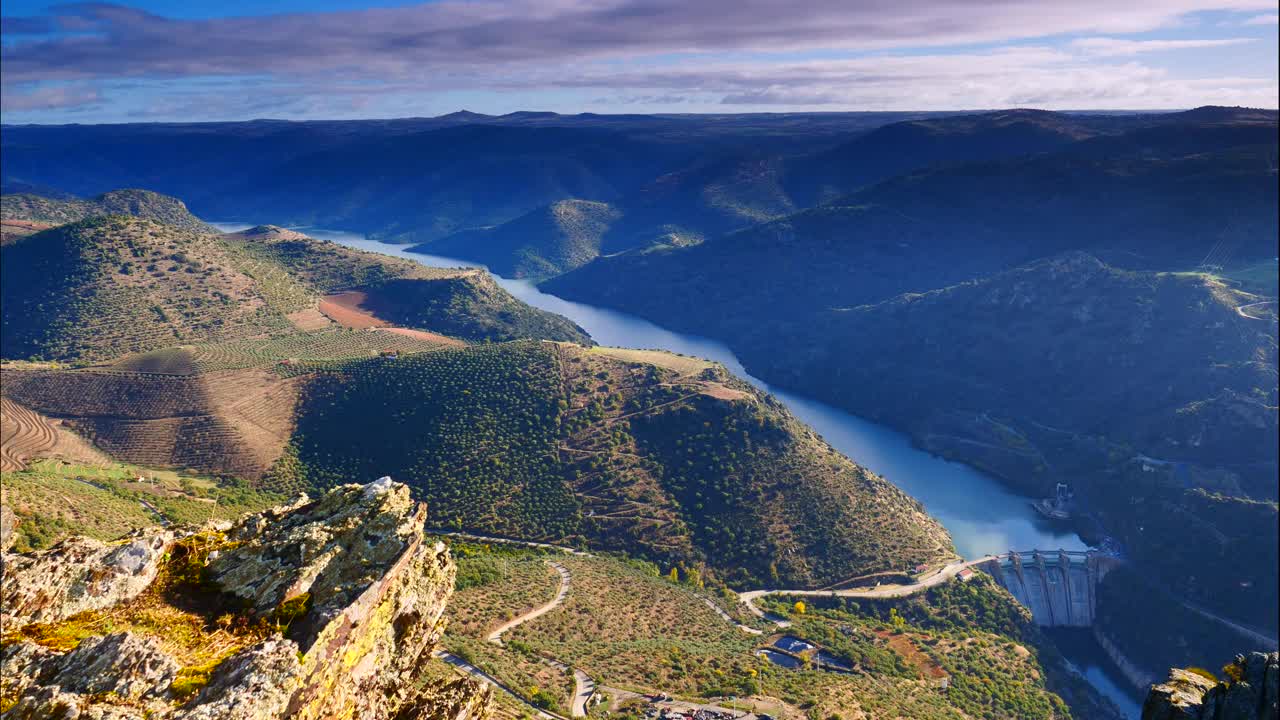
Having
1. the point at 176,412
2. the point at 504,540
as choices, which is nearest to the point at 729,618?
the point at 504,540

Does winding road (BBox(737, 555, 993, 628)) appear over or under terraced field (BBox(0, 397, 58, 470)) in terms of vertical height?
under

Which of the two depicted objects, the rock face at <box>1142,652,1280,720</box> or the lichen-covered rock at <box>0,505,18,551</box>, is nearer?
the rock face at <box>1142,652,1280,720</box>

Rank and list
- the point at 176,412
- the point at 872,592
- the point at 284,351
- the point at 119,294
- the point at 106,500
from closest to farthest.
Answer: the point at 106,500, the point at 872,592, the point at 176,412, the point at 284,351, the point at 119,294

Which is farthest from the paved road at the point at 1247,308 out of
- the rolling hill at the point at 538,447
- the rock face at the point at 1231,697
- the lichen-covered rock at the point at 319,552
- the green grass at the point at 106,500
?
the lichen-covered rock at the point at 319,552

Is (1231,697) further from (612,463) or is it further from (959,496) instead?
(959,496)

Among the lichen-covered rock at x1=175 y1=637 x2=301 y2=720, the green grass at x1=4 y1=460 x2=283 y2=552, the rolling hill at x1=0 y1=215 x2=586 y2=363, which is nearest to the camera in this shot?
the lichen-covered rock at x1=175 y1=637 x2=301 y2=720

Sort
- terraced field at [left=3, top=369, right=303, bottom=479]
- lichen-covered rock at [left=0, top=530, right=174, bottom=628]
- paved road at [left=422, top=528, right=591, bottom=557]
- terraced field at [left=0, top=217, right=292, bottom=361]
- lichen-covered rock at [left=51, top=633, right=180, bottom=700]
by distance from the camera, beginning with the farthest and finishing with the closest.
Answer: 1. terraced field at [left=0, top=217, right=292, bottom=361]
2. terraced field at [left=3, top=369, right=303, bottom=479]
3. paved road at [left=422, top=528, right=591, bottom=557]
4. lichen-covered rock at [left=0, top=530, right=174, bottom=628]
5. lichen-covered rock at [left=51, top=633, right=180, bottom=700]

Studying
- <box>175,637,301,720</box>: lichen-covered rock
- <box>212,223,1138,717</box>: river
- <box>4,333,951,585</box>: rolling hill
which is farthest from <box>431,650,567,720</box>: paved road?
<box>212,223,1138,717</box>: river

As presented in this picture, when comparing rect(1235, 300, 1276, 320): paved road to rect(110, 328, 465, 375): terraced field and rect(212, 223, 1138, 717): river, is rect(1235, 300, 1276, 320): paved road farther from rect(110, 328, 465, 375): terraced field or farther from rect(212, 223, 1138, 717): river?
rect(110, 328, 465, 375): terraced field
